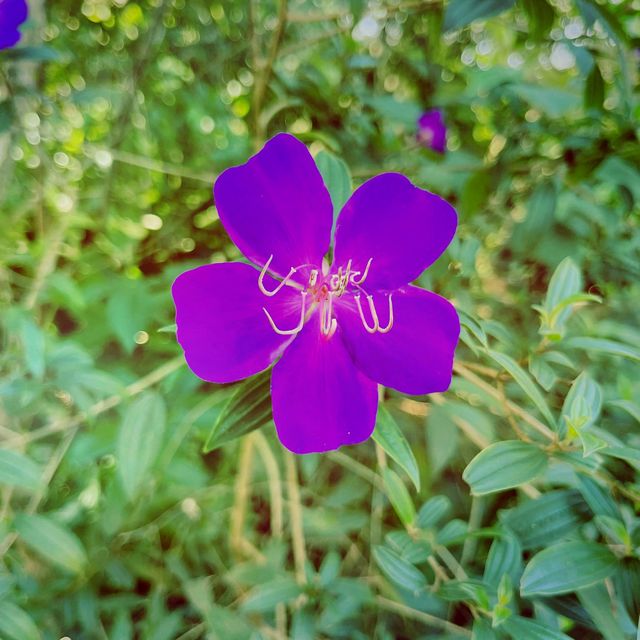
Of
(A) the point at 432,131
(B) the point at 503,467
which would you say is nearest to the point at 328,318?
(B) the point at 503,467

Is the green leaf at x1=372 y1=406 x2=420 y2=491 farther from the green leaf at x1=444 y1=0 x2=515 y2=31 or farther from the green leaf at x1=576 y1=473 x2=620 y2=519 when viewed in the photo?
the green leaf at x1=444 y1=0 x2=515 y2=31

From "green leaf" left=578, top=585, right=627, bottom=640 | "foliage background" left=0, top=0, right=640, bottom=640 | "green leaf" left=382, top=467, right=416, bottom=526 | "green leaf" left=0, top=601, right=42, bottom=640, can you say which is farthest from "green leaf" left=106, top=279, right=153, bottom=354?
"green leaf" left=578, top=585, right=627, bottom=640

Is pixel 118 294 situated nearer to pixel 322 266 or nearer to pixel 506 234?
pixel 322 266

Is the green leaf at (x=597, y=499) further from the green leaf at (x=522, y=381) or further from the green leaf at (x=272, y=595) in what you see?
the green leaf at (x=272, y=595)

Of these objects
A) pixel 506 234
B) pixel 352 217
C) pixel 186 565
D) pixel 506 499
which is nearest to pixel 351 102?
pixel 506 234

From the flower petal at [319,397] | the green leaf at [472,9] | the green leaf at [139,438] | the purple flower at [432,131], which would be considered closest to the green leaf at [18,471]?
the green leaf at [139,438]

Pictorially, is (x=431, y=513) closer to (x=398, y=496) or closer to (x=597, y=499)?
(x=398, y=496)
